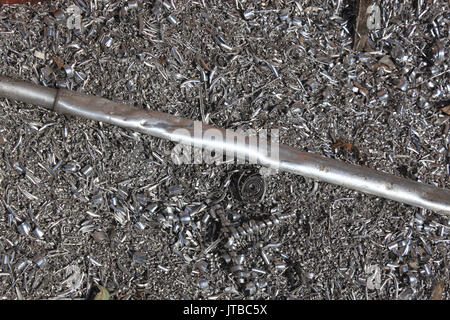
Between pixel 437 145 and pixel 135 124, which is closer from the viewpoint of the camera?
pixel 135 124

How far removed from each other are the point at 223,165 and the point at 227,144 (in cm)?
10

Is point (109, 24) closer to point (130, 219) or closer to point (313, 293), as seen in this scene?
point (130, 219)

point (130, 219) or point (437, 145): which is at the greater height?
point (437, 145)

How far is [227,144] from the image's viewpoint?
1.80 meters

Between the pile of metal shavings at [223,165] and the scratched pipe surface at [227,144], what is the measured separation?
2.2 inches

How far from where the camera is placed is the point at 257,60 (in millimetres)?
1906

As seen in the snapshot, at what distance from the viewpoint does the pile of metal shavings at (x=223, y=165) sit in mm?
1804

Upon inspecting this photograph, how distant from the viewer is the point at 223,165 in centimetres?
186

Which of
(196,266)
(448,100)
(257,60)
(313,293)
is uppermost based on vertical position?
(257,60)

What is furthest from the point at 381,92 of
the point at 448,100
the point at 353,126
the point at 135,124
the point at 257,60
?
the point at 135,124

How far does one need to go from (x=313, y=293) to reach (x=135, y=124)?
1024mm

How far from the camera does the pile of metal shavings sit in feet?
5.92

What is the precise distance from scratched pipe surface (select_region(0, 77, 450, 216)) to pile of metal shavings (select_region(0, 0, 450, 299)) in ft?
0.18

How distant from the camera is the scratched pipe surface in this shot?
1.77 metres
